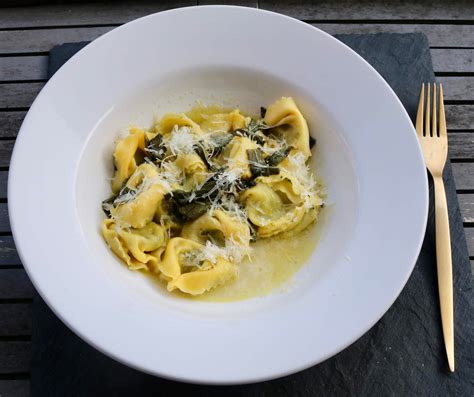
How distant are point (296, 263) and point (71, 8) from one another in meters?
2.59

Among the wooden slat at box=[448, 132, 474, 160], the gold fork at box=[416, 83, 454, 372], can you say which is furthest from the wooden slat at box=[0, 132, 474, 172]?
the gold fork at box=[416, 83, 454, 372]

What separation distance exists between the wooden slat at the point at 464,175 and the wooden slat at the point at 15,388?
275 centimetres

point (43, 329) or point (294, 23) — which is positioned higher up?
point (294, 23)

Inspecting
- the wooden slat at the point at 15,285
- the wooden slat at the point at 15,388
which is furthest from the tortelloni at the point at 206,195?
the wooden slat at the point at 15,388

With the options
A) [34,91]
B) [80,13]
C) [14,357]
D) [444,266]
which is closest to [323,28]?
[80,13]

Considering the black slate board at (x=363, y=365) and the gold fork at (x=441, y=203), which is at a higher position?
the gold fork at (x=441, y=203)

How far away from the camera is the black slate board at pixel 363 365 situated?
2.75m

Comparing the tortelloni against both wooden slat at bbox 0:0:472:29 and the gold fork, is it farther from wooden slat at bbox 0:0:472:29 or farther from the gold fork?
wooden slat at bbox 0:0:472:29

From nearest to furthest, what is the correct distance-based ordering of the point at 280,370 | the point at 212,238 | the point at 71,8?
the point at 280,370, the point at 212,238, the point at 71,8

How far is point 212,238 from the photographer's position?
10.0 feet

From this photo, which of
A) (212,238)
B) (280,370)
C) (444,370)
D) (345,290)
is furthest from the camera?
(212,238)

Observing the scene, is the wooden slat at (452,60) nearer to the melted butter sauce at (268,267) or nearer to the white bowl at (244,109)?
the white bowl at (244,109)

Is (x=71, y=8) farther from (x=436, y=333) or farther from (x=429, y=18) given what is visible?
(x=436, y=333)

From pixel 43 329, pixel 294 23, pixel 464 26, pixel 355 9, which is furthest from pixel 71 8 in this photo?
pixel 464 26
